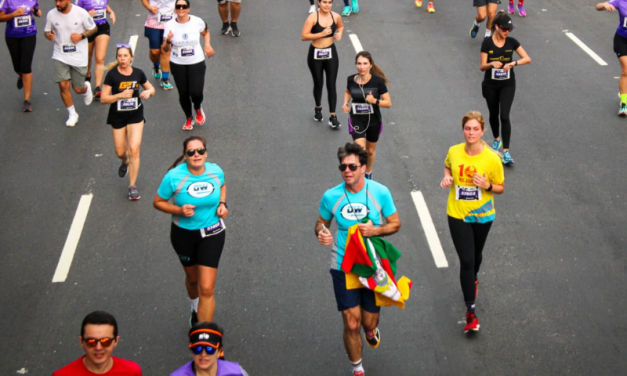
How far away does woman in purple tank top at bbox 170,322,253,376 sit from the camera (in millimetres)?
4949

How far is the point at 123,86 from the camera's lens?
954 cm

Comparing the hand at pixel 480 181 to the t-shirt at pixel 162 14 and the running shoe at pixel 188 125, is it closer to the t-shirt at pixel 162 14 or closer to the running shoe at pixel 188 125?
the running shoe at pixel 188 125

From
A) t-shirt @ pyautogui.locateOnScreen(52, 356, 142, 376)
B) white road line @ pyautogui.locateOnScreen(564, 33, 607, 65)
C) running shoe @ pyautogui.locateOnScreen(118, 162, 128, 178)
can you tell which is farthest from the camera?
white road line @ pyautogui.locateOnScreen(564, 33, 607, 65)

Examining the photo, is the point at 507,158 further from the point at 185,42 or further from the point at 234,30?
the point at 234,30

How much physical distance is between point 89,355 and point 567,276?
5.40 meters

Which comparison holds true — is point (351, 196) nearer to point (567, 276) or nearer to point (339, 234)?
point (339, 234)

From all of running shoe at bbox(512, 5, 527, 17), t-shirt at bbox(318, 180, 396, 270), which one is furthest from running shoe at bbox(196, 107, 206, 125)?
running shoe at bbox(512, 5, 527, 17)

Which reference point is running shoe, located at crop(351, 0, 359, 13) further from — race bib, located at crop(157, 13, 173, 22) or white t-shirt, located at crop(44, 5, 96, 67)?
white t-shirt, located at crop(44, 5, 96, 67)

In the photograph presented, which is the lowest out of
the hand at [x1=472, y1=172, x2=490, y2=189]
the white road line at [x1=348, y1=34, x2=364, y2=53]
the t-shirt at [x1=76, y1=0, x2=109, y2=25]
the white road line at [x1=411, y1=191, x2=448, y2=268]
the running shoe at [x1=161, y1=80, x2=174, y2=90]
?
the running shoe at [x1=161, y1=80, x2=174, y2=90]

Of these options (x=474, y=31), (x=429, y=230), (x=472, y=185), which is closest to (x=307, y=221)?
(x=429, y=230)

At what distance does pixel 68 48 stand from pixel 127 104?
8.91 ft

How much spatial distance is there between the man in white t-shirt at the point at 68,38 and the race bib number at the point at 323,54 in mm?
3526

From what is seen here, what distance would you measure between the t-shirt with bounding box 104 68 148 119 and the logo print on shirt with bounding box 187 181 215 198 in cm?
336

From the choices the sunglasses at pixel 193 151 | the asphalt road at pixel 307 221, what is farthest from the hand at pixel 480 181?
the sunglasses at pixel 193 151
